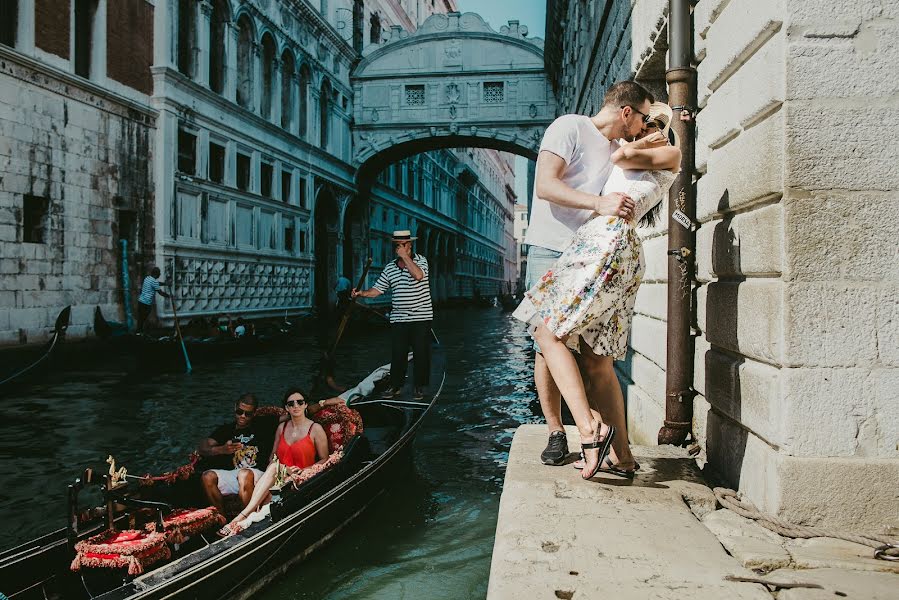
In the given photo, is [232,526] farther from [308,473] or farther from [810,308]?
[810,308]

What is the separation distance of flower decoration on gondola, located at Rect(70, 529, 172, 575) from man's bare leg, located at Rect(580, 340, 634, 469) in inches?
66.5

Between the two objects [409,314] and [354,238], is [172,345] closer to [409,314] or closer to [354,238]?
[409,314]

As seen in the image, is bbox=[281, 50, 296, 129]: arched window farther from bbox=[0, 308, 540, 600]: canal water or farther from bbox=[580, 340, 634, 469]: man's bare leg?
bbox=[580, 340, 634, 469]: man's bare leg

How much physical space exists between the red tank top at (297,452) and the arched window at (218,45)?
43.0 ft

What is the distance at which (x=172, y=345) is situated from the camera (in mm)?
9984

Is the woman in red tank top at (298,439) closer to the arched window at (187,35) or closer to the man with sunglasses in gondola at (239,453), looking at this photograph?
the man with sunglasses in gondola at (239,453)

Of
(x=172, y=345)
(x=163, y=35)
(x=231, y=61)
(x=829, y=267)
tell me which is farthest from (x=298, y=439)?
(x=231, y=61)

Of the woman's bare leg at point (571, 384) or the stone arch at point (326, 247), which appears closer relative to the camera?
the woman's bare leg at point (571, 384)

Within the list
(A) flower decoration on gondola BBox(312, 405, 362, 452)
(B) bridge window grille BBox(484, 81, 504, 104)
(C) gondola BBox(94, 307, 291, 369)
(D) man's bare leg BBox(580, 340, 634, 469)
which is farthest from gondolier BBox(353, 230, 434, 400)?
(B) bridge window grille BBox(484, 81, 504, 104)

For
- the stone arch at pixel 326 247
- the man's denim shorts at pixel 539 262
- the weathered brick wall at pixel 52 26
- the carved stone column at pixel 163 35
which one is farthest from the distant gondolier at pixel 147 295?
the man's denim shorts at pixel 539 262

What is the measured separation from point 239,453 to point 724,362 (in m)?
2.35

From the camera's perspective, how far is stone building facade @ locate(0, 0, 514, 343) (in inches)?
415

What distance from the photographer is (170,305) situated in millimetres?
13086

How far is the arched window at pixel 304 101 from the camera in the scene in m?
19.5
